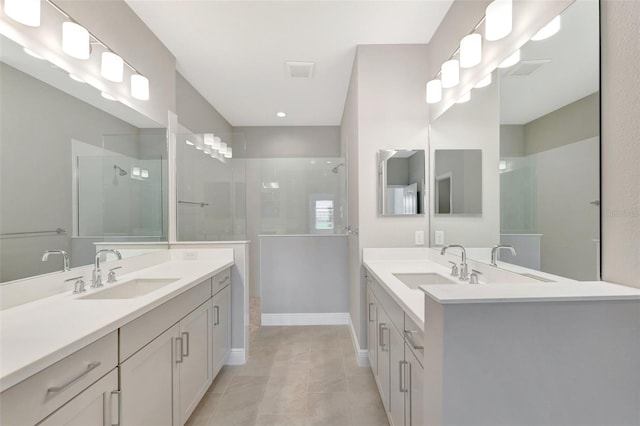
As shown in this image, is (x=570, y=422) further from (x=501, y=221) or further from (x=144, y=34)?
(x=144, y=34)

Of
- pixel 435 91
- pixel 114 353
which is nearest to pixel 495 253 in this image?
pixel 435 91

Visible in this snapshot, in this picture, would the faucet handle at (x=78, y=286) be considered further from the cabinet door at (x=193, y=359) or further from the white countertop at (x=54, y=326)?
the cabinet door at (x=193, y=359)

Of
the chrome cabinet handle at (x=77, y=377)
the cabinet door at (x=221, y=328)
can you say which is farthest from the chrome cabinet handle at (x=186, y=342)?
the chrome cabinet handle at (x=77, y=377)

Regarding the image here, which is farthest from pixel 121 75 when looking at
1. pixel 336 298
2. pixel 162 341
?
pixel 336 298

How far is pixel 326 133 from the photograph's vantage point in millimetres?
4758

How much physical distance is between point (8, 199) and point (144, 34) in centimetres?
167

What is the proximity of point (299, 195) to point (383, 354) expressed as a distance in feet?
7.34

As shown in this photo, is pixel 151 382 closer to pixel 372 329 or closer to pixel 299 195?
pixel 372 329

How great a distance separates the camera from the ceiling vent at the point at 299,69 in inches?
109

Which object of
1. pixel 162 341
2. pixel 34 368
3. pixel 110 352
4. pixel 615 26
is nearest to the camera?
pixel 34 368

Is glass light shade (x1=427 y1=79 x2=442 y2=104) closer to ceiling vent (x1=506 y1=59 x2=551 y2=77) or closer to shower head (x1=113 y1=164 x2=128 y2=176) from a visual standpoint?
ceiling vent (x1=506 y1=59 x2=551 y2=77)

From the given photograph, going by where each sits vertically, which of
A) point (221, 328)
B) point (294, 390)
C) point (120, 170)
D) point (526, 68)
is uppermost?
point (526, 68)

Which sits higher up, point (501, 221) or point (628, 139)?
point (628, 139)

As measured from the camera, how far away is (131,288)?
187 centimetres
